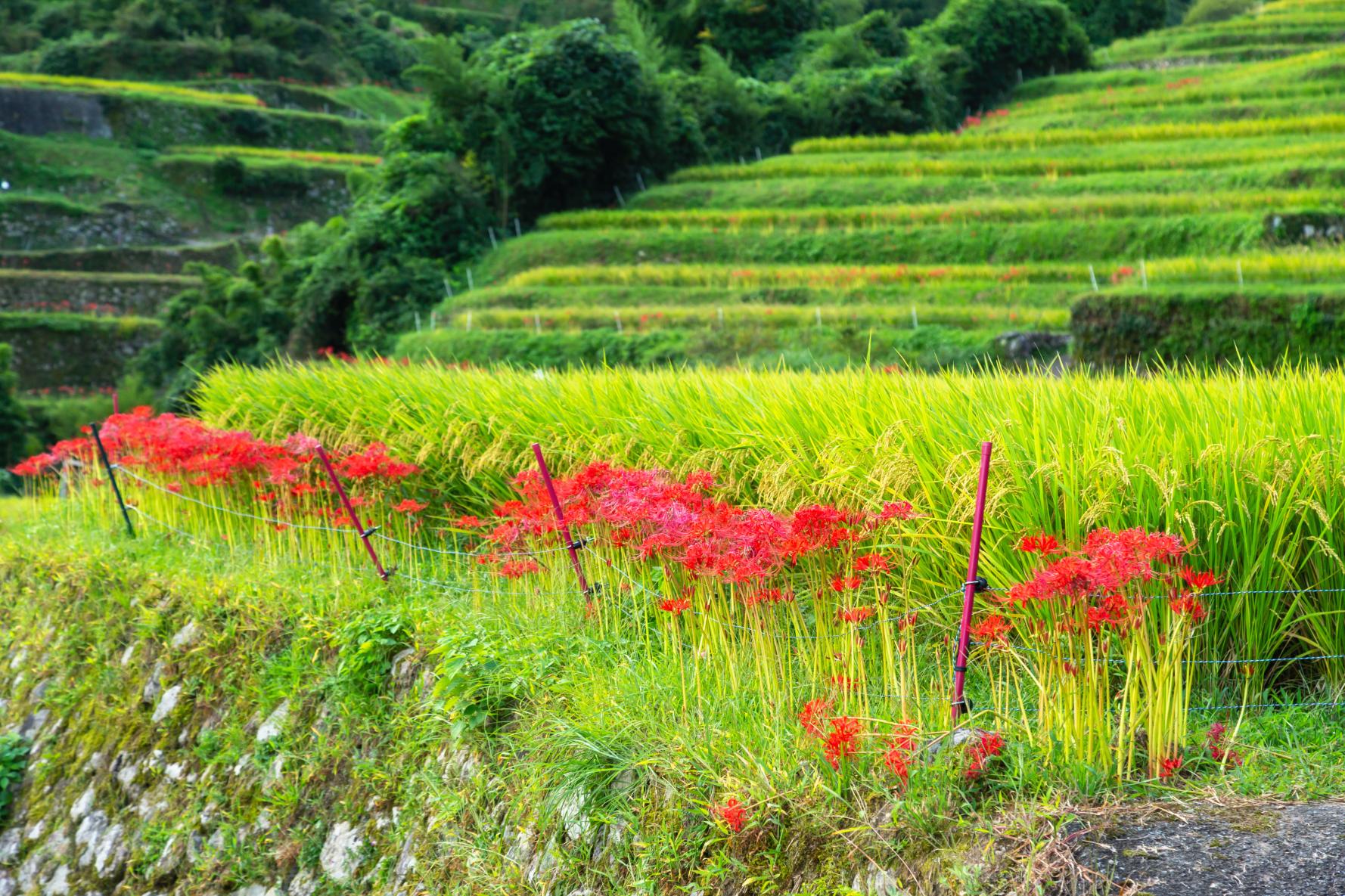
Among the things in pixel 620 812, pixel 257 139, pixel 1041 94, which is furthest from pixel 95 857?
pixel 257 139

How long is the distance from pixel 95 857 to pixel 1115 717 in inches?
190

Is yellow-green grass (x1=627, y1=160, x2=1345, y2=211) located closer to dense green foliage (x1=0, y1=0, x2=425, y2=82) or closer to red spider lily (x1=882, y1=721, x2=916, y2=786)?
red spider lily (x1=882, y1=721, x2=916, y2=786)

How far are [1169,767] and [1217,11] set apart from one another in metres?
58.4

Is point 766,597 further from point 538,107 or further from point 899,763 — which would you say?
point 538,107

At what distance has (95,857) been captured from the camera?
5.74m

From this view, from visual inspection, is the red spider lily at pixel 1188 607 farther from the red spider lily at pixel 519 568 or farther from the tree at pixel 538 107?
the tree at pixel 538 107

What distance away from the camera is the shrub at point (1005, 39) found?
40.1 metres

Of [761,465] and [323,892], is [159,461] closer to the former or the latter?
[323,892]

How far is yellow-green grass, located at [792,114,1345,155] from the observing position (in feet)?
87.6

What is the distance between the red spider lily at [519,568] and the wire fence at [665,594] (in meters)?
0.04

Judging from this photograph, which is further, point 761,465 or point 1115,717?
point 761,465

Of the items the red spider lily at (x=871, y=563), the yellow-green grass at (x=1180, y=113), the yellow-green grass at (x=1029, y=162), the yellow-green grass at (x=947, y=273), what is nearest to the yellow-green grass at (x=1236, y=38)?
the yellow-green grass at (x=1180, y=113)

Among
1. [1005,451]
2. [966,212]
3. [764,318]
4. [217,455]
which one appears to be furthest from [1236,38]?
[1005,451]

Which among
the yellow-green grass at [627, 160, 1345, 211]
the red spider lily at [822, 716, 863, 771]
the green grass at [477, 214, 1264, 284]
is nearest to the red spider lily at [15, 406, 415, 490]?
the red spider lily at [822, 716, 863, 771]
